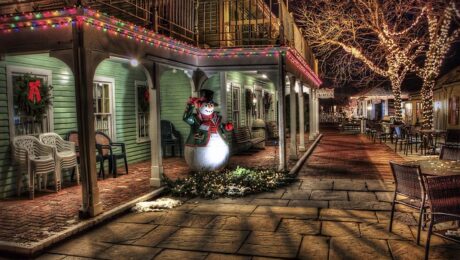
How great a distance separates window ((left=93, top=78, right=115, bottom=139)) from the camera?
1008 centimetres

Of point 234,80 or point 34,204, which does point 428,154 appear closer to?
point 234,80

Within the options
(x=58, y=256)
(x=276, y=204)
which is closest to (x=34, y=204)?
(x=58, y=256)

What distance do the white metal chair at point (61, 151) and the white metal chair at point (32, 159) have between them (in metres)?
0.16

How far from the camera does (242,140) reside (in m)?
14.4

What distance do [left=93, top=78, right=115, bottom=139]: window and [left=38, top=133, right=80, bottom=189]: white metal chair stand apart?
1.64 meters

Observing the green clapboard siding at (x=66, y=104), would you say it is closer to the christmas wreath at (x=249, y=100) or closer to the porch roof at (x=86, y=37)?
the porch roof at (x=86, y=37)

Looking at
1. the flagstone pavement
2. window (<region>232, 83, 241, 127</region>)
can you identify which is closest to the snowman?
the flagstone pavement

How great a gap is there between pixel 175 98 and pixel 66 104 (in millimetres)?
4503

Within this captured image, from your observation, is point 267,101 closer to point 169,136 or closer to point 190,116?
point 169,136

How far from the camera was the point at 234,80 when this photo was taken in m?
14.4

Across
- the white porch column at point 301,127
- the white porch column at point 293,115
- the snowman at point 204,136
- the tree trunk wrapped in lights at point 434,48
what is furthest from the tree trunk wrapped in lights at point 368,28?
the snowman at point 204,136

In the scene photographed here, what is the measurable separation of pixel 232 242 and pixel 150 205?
2268 millimetres

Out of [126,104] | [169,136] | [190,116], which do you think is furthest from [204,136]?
[169,136]

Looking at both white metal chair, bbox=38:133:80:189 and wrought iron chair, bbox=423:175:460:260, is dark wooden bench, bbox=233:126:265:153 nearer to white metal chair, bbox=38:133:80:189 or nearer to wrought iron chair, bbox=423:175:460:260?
white metal chair, bbox=38:133:80:189
